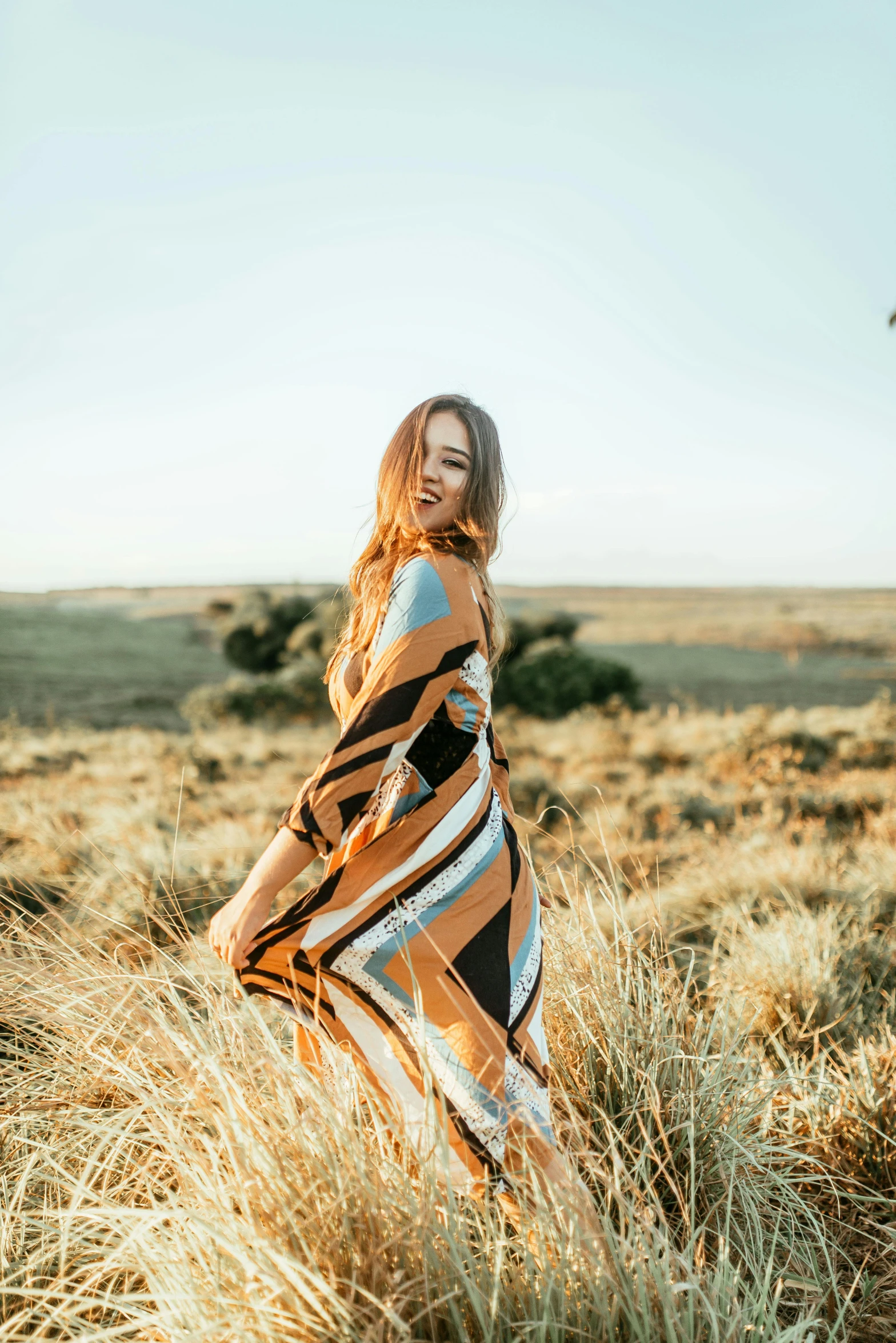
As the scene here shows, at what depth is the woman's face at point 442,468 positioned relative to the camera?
178cm

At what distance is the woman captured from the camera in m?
1.46

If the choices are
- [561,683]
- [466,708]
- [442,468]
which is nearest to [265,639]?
[561,683]

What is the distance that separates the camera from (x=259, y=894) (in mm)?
1475

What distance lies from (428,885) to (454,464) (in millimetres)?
958

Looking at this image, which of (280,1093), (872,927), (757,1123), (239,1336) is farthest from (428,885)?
(872,927)

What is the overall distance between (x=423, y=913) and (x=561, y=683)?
722 inches

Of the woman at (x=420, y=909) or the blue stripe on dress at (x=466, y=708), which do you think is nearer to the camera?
the woman at (x=420, y=909)

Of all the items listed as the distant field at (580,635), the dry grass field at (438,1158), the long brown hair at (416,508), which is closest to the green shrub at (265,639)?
the distant field at (580,635)

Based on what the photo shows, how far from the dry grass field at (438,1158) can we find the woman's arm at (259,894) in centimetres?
21

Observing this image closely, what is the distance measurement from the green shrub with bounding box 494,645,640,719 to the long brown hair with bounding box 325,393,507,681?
57.2 ft

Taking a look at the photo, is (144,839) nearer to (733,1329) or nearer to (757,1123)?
(757,1123)

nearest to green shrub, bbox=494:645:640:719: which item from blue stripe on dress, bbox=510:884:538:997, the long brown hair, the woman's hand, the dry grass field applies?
the dry grass field

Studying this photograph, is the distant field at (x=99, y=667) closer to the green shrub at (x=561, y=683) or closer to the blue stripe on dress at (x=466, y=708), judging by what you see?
the green shrub at (x=561, y=683)

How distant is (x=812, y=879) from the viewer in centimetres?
454
